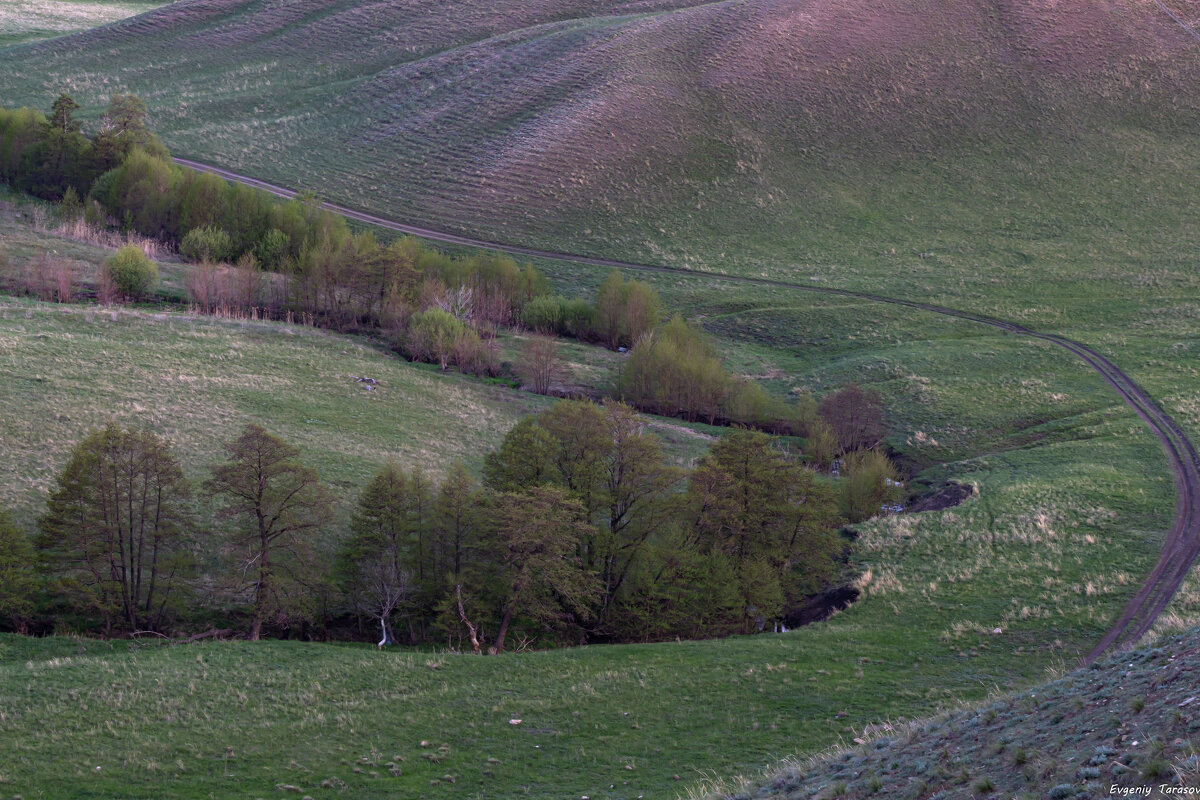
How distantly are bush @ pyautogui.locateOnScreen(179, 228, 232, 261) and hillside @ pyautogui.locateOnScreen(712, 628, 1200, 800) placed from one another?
69.4 m

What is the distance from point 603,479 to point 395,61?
11252cm

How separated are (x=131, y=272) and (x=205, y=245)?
11996mm

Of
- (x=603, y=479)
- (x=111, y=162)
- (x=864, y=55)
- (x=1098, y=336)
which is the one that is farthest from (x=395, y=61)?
(x=603, y=479)

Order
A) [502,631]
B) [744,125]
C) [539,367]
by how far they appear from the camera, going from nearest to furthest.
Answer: [502,631] < [539,367] < [744,125]

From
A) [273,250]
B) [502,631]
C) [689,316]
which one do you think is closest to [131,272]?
[273,250]

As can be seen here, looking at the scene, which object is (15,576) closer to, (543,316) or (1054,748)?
(1054,748)

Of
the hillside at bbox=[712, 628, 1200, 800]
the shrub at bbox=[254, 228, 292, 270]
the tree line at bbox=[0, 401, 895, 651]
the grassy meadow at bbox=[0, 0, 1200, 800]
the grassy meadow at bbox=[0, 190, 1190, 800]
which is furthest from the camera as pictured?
the shrub at bbox=[254, 228, 292, 270]

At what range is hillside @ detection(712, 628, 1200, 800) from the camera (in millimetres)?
11828

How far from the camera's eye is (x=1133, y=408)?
57.5m

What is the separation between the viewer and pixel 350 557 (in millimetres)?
33125

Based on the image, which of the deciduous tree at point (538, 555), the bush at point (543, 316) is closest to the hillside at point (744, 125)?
the bush at point (543, 316)

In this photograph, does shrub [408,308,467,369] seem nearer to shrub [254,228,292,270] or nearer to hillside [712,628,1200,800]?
shrub [254,228,292,270]

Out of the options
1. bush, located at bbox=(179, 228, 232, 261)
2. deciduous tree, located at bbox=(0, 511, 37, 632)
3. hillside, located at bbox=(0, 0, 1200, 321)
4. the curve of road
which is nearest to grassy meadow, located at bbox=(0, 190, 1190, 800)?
the curve of road

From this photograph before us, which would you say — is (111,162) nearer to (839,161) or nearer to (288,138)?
(288,138)
